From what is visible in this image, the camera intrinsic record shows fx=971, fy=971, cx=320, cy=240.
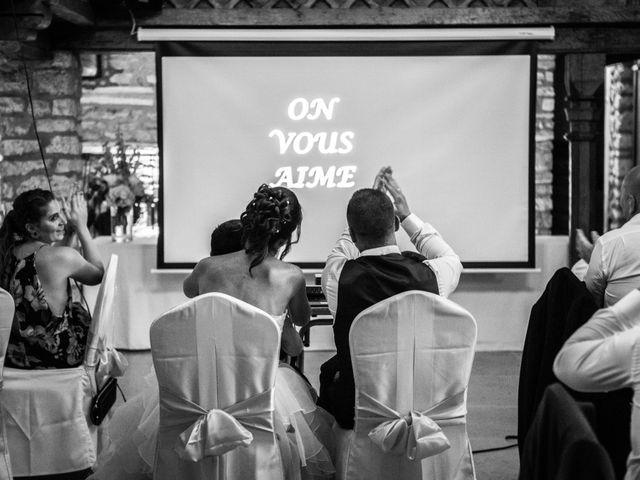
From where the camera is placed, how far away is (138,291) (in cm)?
593

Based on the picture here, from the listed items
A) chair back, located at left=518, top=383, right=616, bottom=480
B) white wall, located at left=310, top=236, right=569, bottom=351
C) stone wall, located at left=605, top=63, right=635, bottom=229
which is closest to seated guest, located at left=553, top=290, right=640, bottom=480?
chair back, located at left=518, top=383, right=616, bottom=480

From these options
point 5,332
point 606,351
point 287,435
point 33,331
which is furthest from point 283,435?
point 606,351

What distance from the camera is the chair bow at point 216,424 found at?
2582 millimetres

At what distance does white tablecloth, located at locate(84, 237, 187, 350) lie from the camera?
19.4ft

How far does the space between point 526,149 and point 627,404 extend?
10.8ft

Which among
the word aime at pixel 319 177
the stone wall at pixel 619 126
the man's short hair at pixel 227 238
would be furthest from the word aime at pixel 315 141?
the stone wall at pixel 619 126

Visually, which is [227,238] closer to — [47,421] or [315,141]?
[47,421]

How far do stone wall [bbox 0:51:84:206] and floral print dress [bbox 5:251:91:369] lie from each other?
265 cm

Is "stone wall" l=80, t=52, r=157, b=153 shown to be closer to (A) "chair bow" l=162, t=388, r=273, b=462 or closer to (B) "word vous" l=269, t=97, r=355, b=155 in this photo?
(B) "word vous" l=269, t=97, r=355, b=155

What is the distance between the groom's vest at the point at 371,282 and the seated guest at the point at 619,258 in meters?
0.58

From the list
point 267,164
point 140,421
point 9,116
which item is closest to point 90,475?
point 140,421

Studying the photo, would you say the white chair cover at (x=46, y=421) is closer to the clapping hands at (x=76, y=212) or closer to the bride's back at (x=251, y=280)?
the clapping hands at (x=76, y=212)

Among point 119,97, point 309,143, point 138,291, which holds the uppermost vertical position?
point 119,97

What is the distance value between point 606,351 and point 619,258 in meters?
1.36
